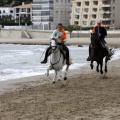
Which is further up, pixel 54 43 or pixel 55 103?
pixel 54 43

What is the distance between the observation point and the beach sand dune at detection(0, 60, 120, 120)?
8953mm

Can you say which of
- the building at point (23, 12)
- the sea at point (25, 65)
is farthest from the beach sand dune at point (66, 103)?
the building at point (23, 12)

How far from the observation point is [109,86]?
14.0 metres

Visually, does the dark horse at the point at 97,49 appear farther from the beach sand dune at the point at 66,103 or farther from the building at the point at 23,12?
the building at the point at 23,12

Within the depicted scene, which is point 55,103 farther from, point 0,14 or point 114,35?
point 0,14

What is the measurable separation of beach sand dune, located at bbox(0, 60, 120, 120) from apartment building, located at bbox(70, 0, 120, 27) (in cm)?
9577

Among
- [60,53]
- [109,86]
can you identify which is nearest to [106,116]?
[109,86]

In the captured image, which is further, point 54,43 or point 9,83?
point 9,83

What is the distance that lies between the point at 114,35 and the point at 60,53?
7682 cm

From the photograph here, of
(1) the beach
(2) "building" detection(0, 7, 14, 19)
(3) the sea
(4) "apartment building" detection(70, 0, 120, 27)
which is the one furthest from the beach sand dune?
(2) "building" detection(0, 7, 14, 19)

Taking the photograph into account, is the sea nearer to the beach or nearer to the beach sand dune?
the beach

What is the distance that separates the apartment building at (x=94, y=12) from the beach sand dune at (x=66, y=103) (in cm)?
9577

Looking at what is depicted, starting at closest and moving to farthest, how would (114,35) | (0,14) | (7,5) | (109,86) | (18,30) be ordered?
(109,86) → (114,35) → (18,30) → (0,14) → (7,5)

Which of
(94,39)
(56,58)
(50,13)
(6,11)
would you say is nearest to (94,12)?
(50,13)
